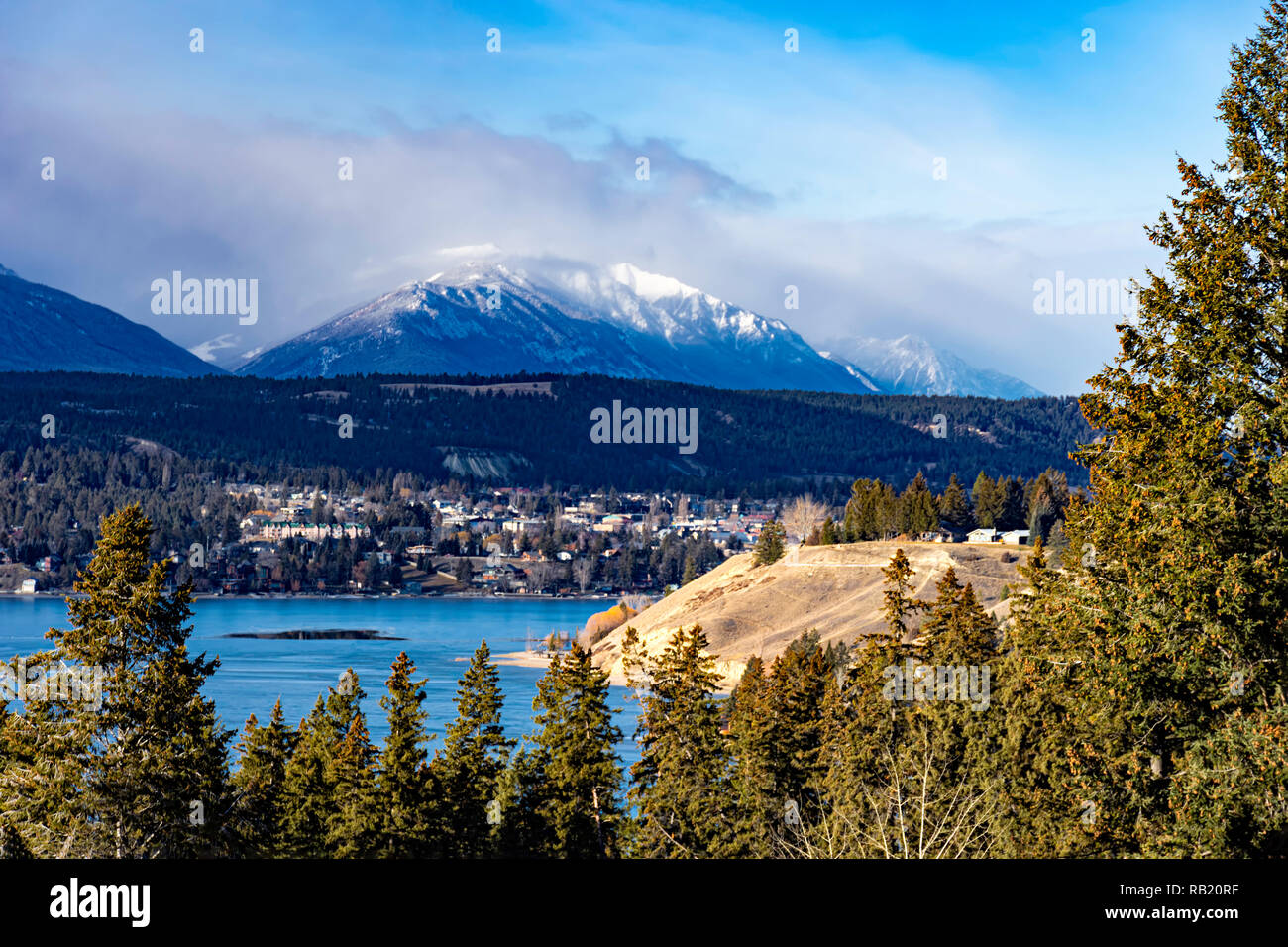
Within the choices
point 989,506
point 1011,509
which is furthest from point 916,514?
point 1011,509

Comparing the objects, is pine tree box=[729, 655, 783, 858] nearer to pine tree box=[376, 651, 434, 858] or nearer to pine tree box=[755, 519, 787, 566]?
pine tree box=[376, 651, 434, 858]

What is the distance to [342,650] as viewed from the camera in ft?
433

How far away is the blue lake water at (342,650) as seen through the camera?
8325 cm

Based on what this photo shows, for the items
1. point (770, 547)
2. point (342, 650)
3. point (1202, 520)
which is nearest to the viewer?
point (1202, 520)

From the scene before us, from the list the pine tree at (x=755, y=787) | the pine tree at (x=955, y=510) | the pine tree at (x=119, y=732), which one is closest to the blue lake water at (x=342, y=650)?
the pine tree at (x=755, y=787)

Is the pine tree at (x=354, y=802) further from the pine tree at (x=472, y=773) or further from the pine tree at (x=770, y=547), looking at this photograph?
the pine tree at (x=770, y=547)

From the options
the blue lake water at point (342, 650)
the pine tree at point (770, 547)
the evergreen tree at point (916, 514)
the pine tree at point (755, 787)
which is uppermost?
the evergreen tree at point (916, 514)

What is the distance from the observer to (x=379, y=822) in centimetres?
3166

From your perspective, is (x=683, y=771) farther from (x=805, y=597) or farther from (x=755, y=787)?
(x=805, y=597)

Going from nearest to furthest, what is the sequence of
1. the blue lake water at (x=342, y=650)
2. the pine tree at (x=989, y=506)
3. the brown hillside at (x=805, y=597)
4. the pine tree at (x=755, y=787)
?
1. the pine tree at (x=755, y=787)
2. the blue lake water at (x=342, y=650)
3. the brown hillside at (x=805, y=597)
4. the pine tree at (x=989, y=506)

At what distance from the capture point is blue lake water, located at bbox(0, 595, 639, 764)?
83.2m

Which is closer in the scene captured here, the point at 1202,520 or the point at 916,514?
the point at 1202,520

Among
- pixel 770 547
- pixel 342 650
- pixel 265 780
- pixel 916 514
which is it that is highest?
pixel 916 514
